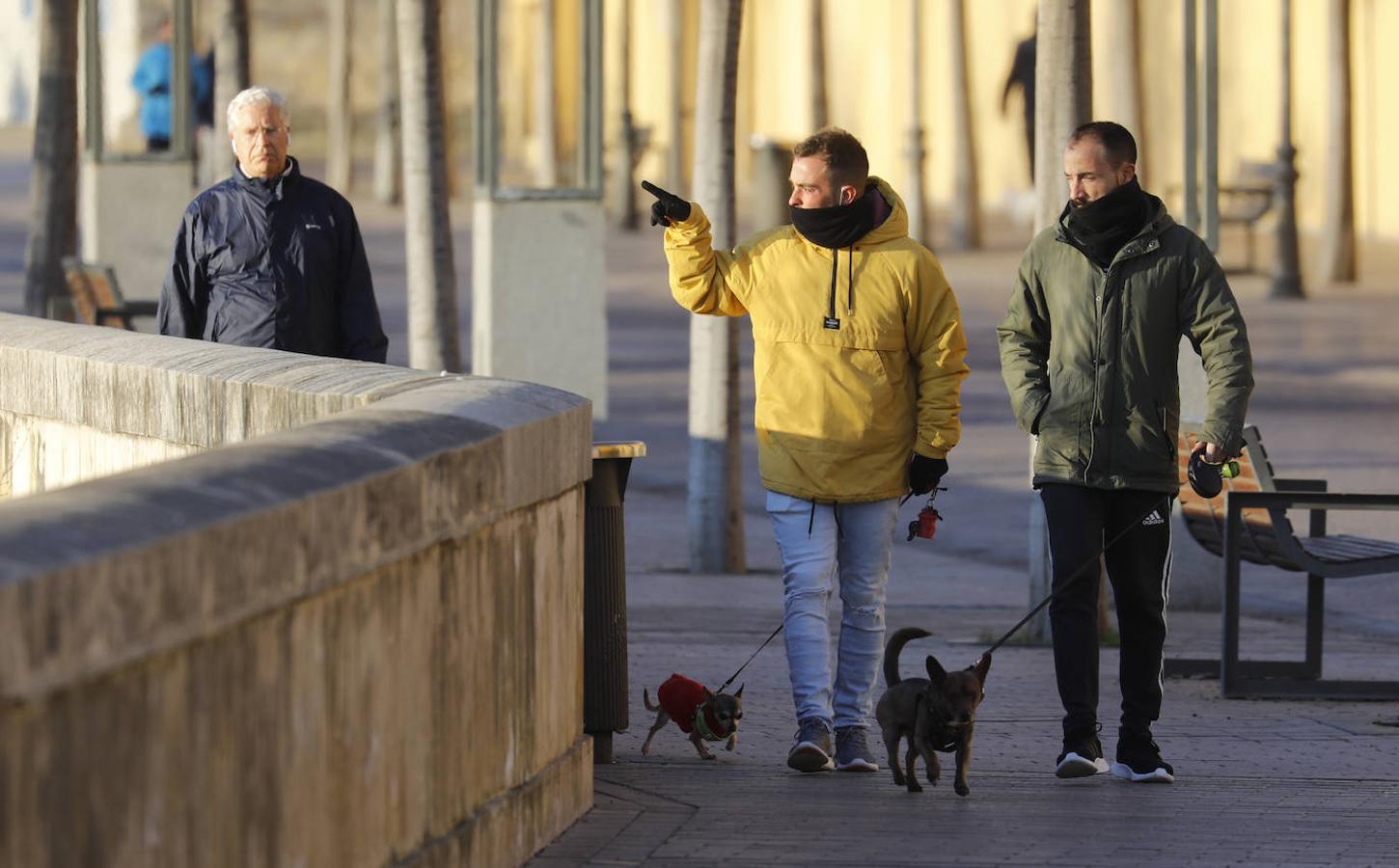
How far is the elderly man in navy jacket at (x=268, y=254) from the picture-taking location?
8.36 meters

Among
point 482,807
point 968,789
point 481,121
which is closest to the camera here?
point 482,807

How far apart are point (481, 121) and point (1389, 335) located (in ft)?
38.1

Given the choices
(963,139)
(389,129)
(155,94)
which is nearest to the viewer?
(155,94)

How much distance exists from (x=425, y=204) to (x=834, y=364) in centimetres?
723

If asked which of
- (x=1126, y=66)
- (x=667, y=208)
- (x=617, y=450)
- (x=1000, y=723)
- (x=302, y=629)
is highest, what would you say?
(x=1126, y=66)

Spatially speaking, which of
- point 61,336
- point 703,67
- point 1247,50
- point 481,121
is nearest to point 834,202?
point 61,336

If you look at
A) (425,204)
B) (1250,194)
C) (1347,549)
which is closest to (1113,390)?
(1347,549)

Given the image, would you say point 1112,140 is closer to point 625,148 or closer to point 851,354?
point 851,354

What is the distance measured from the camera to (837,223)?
6785mm

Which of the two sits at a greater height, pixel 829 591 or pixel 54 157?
pixel 54 157

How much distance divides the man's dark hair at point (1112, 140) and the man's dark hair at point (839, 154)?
20.7 inches

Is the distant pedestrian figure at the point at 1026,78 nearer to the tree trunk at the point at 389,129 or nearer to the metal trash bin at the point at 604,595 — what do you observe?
the tree trunk at the point at 389,129

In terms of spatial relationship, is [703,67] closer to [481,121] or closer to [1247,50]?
[481,121]

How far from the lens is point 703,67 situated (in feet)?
40.4
